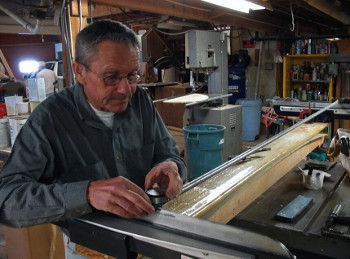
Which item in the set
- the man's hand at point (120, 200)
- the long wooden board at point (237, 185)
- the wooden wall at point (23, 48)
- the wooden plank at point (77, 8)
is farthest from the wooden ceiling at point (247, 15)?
the wooden wall at point (23, 48)

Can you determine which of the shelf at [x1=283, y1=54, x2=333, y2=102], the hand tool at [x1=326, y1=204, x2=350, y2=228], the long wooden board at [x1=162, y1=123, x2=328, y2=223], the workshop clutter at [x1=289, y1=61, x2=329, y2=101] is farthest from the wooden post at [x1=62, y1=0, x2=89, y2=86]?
the workshop clutter at [x1=289, y1=61, x2=329, y2=101]

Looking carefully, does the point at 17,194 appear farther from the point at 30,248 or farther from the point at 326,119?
the point at 326,119

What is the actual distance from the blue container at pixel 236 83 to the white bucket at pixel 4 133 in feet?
16.0

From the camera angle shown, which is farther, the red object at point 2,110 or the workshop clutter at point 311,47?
the workshop clutter at point 311,47

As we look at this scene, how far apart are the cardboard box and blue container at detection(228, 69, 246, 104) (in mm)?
5042

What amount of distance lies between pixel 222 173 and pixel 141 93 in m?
0.69

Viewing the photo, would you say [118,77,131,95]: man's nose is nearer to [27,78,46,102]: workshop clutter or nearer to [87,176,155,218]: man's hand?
[87,176,155,218]: man's hand

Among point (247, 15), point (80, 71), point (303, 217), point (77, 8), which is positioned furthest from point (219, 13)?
point (80, 71)

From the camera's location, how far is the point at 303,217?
1.48 metres

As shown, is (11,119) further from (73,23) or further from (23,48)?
(23,48)

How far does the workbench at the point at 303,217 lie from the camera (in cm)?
126

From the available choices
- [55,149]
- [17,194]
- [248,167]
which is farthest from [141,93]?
[248,167]

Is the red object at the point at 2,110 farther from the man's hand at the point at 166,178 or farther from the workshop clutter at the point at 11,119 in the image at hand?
Result: the man's hand at the point at 166,178

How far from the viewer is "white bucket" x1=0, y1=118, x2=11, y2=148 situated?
246cm
